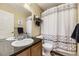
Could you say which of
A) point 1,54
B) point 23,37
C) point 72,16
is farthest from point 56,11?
point 1,54

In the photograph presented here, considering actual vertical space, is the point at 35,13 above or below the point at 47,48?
above

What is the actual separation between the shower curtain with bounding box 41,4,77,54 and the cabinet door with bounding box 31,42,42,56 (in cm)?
15

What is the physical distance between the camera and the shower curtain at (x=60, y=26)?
127 cm

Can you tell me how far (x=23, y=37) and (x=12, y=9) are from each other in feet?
1.46

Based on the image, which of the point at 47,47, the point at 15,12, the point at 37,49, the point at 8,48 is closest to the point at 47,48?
the point at 47,47

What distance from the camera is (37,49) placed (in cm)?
134

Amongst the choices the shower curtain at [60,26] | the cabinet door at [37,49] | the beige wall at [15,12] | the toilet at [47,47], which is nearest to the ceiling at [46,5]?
the shower curtain at [60,26]

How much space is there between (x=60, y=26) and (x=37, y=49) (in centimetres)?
48

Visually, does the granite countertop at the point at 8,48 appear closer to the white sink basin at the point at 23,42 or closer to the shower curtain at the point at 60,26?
the white sink basin at the point at 23,42

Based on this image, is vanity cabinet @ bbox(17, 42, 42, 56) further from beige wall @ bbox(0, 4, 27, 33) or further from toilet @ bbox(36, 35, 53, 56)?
beige wall @ bbox(0, 4, 27, 33)

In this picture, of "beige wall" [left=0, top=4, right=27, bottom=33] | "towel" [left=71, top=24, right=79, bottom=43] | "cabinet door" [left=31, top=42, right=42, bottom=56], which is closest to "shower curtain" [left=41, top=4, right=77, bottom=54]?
"towel" [left=71, top=24, right=79, bottom=43]

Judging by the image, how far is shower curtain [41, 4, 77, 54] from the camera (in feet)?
4.17

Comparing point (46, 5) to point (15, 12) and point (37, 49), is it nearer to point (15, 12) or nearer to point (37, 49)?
point (15, 12)

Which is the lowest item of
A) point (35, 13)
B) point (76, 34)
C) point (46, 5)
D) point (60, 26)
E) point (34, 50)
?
point (34, 50)
